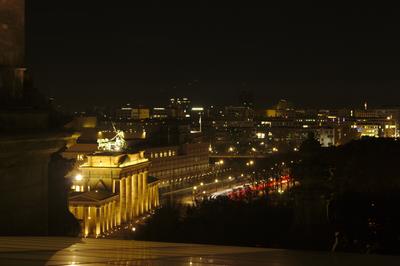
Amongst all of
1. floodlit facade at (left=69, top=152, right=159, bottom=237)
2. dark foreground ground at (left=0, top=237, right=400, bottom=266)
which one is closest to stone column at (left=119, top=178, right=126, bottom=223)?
floodlit facade at (left=69, top=152, right=159, bottom=237)

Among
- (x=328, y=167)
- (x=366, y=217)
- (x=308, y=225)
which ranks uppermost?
(x=328, y=167)

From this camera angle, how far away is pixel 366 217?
14.4 metres

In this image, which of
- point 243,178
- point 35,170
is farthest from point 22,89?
point 243,178

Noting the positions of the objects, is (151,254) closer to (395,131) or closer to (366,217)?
(366,217)

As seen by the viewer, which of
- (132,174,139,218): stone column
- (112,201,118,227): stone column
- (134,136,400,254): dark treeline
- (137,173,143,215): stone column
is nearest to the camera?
(134,136,400,254): dark treeline

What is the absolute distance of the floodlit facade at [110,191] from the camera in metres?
40.9

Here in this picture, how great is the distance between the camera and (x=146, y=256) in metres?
4.54

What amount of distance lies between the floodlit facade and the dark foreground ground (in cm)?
3439

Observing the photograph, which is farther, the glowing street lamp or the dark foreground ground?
the glowing street lamp

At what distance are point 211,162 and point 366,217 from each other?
70.9 m

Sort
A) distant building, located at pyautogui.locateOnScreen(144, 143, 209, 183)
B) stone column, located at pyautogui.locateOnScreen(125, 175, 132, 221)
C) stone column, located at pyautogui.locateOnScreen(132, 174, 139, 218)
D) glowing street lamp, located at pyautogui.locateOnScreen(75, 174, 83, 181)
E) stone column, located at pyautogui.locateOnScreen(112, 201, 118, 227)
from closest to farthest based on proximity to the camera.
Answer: glowing street lamp, located at pyautogui.locateOnScreen(75, 174, 83, 181), stone column, located at pyautogui.locateOnScreen(112, 201, 118, 227), stone column, located at pyautogui.locateOnScreen(125, 175, 132, 221), stone column, located at pyautogui.locateOnScreen(132, 174, 139, 218), distant building, located at pyautogui.locateOnScreen(144, 143, 209, 183)

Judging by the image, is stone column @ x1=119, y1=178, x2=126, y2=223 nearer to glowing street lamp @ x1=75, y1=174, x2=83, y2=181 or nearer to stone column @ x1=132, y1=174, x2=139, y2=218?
stone column @ x1=132, y1=174, x2=139, y2=218

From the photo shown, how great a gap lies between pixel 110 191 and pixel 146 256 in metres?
42.8

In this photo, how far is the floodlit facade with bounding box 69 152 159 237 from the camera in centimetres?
4088
